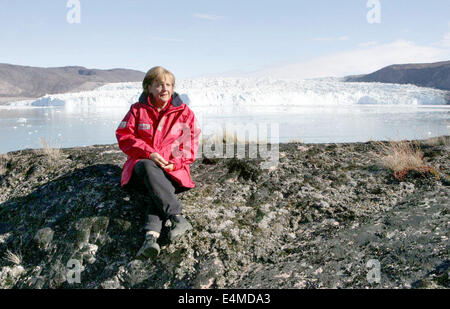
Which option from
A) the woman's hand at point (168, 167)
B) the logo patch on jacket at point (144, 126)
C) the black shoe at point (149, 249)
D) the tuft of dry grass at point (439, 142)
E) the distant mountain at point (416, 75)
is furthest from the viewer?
the distant mountain at point (416, 75)

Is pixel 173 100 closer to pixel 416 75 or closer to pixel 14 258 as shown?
pixel 14 258

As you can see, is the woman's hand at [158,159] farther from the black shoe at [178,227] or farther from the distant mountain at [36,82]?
the distant mountain at [36,82]

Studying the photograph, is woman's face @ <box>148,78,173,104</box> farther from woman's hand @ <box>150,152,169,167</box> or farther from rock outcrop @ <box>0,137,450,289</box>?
rock outcrop @ <box>0,137,450,289</box>

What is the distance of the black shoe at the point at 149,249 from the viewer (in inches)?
81.4

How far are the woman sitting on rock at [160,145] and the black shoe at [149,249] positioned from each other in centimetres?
15

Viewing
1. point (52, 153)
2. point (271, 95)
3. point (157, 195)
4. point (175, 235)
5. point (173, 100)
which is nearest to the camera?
point (175, 235)

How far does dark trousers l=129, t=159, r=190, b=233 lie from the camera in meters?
2.27

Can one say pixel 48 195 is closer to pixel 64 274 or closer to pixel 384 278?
pixel 64 274

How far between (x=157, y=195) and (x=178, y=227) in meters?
0.27

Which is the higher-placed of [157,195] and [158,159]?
[158,159]

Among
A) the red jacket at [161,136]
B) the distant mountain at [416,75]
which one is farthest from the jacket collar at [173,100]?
the distant mountain at [416,75]

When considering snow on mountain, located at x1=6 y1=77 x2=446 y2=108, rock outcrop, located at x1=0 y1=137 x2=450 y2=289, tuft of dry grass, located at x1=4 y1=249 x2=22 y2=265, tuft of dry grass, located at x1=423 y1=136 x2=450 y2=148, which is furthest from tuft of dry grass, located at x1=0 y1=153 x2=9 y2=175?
snow on mountain, located at x1=6 y1=77 x2=446 y2=108

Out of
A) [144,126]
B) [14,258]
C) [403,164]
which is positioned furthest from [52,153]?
[403,164]

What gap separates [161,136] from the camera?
Result: 2.64 m
